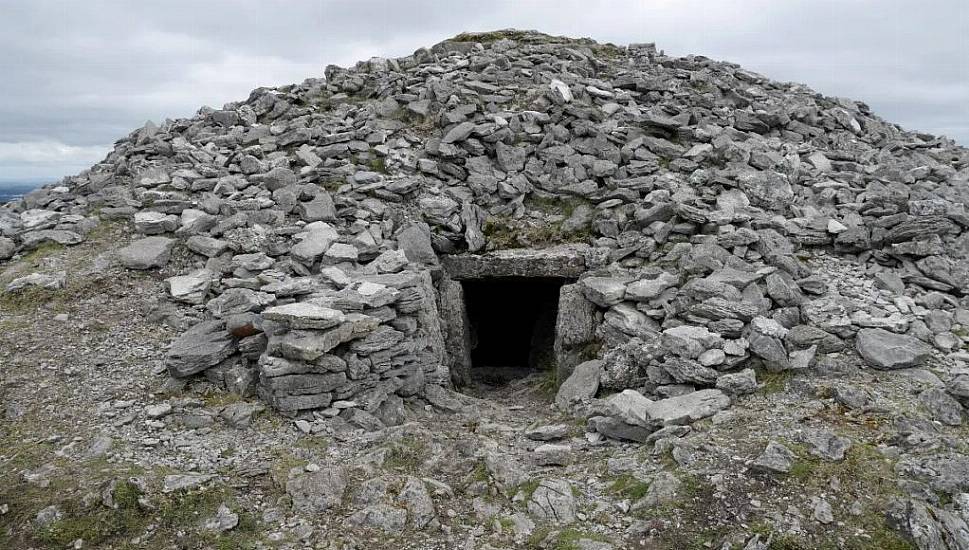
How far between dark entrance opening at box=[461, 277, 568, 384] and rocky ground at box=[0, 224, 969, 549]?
6.69 meters

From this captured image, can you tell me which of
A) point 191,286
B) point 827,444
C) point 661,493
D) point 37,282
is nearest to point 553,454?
point 661,493

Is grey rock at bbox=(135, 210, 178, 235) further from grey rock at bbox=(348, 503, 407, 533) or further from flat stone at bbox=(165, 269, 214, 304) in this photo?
grey rock at bbox=(348, 503, 407, 533)

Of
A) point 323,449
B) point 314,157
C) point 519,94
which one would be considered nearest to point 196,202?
point 314,157

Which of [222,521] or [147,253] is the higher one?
[147,253]

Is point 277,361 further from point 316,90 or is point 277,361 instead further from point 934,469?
point 316,90

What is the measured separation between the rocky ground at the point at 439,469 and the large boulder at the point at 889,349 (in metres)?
0.16

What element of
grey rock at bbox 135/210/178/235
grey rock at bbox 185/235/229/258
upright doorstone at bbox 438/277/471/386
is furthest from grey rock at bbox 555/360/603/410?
grey rock at bbox 135/210/178/235

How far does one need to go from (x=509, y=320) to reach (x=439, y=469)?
34.9 feet

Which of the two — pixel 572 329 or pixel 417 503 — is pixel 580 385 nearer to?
pixel 572 329

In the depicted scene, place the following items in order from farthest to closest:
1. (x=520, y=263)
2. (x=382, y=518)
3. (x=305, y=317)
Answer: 1. (x=520, y=263)
2. (x=305, y=317)
3. (x=382, y=518)

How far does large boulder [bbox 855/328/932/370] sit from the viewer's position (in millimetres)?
8688

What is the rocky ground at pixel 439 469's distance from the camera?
636cm

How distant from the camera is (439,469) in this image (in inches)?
308

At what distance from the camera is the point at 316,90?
16.9 m
